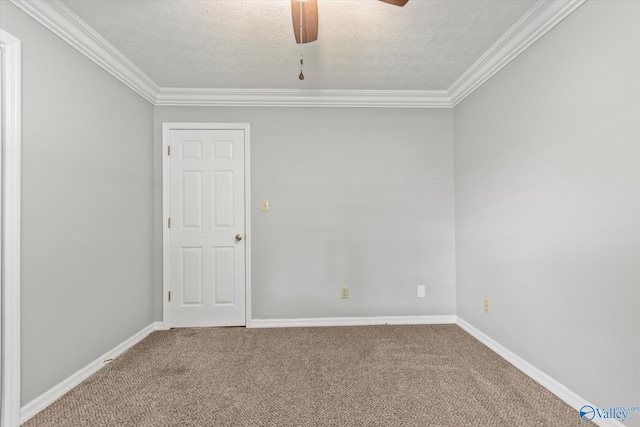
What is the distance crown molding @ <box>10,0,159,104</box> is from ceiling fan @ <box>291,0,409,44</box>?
1.53 metres

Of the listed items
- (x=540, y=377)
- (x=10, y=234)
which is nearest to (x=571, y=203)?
(x=540, y=377)

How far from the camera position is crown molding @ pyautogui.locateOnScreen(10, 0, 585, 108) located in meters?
1.91

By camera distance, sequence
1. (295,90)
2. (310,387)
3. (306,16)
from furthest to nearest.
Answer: (295,90) < (310,387) < (306,16)

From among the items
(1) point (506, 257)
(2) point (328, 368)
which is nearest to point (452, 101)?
(1) point (506, 257)

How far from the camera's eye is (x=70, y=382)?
6.76 ft

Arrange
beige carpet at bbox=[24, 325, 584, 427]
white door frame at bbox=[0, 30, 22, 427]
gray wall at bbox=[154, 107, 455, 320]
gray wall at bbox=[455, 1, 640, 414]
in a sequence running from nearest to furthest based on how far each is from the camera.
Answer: gray wall at bbox=[455, 1, 640, 414], white door frame at bbox=[0, 30, 22, 427], beige carpet at bbox=[24, 325, 584, 427], gray wall at bbox=[154, 107, 455, 320]

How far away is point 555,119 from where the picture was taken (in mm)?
1953

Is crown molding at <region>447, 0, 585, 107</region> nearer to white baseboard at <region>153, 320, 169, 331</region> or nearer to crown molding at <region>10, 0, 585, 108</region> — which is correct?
crown molding at <region>10, 0, 585, 108</region>

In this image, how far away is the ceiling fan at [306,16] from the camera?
5.04ft

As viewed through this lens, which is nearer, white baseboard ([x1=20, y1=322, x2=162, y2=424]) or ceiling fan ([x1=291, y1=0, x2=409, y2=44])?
ceiling fan ([x1=291, y1=0, x2=409, y2=44])

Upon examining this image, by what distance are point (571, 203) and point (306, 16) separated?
1.89 metres

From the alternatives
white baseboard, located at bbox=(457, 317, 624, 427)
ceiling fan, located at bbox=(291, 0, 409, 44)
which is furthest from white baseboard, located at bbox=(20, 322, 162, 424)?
white baseboard, located at bbox=(457, 317, 624, 427)

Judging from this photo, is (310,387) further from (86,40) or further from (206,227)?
(86,40)

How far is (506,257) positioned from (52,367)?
334 cm
